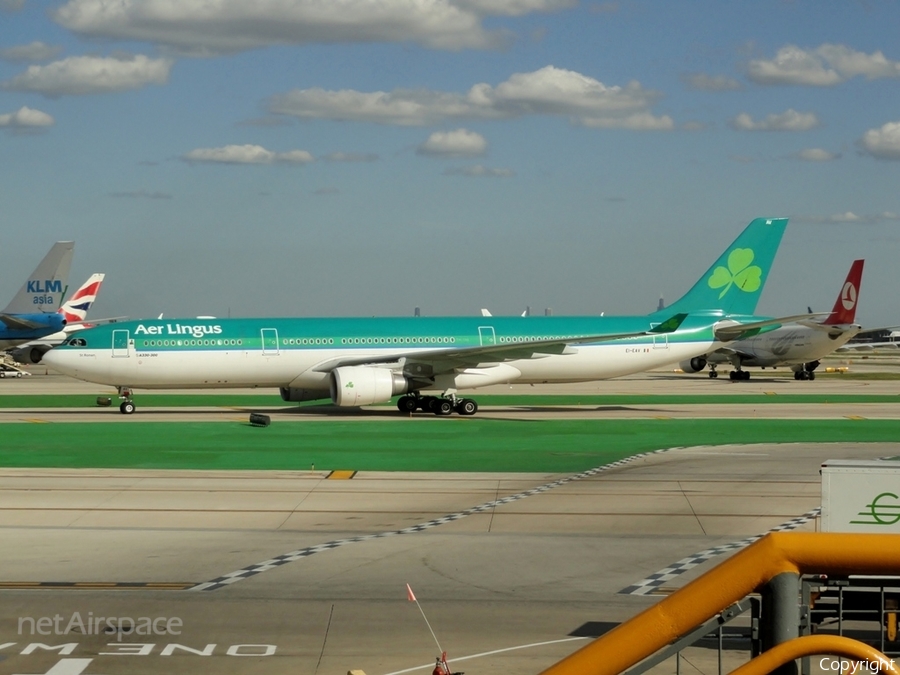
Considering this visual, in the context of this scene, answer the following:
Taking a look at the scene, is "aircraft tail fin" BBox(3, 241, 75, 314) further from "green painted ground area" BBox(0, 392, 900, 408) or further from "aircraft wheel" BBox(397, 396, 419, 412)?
"aircraft wheel" BBox(397, 396, 419, 412)

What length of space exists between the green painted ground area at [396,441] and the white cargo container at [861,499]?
13605 millimetres

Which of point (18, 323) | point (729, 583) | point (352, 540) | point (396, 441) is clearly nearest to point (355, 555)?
point (352, 540)

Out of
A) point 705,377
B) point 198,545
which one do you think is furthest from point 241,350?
point 705,377

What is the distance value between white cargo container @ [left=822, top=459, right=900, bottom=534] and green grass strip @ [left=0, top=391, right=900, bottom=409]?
34.3m

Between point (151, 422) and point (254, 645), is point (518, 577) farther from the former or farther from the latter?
point (151, 422)

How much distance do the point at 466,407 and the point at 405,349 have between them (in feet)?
10.5

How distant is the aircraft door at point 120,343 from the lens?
3844cm

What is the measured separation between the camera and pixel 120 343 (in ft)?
127

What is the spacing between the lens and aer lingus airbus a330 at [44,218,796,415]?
38438mm

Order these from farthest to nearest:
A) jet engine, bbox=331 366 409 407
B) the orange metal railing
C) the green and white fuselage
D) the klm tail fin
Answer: the klm tail fin < the green and white fuselage < jet engine, bbox=331 366 409 407 < the orange metal railing

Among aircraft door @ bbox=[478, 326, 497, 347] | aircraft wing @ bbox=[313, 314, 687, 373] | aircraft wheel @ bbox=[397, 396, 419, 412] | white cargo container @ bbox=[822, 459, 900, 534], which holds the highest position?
aircraft door @ bbox=[478, 326, 497, 347]

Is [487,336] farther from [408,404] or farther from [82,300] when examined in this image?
[82,300]

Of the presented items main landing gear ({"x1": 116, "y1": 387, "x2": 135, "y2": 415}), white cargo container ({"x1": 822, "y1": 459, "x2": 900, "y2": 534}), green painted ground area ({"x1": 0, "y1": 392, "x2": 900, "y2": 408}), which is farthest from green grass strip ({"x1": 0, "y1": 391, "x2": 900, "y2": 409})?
white cargo container ({"x1": 822, "y1": 459, "x2": 900, "y2": 534})

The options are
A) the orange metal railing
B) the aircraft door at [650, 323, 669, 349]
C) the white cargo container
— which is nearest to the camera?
the orange metal railing
